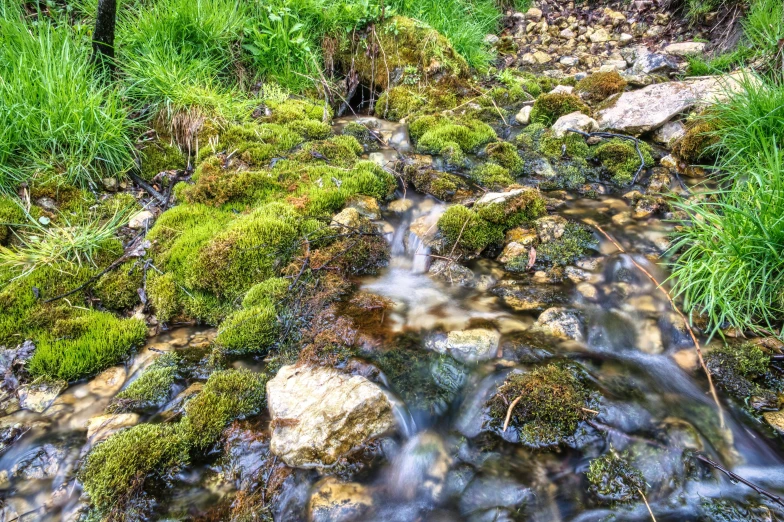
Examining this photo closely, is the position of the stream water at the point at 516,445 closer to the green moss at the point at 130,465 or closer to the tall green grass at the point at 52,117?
the green moss at the point at 130,465

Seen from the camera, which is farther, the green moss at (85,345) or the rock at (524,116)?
the rock at (524,116)

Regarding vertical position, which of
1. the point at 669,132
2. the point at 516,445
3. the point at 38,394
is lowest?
the point at 38,394

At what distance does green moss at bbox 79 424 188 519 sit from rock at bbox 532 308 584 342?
Result: 9.08 ft

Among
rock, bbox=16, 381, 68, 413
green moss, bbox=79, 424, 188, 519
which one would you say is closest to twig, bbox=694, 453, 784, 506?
green moss, bbox=79, 424, 188, 519

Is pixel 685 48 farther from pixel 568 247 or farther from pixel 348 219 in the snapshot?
pixel 348 219

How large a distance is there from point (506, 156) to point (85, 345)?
204 inches

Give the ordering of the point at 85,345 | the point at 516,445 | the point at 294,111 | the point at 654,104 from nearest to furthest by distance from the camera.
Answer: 1. the point at 516,445
2. the point at 85,345
3. the point at 654,104
4. the point at 294,111

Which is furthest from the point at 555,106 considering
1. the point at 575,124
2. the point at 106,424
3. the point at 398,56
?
the point at 106,424

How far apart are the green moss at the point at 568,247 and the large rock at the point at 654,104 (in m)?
2.65

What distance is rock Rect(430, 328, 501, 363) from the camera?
3209mm

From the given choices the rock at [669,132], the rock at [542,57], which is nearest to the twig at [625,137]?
the rock at [669,132]

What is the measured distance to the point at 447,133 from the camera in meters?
6.20

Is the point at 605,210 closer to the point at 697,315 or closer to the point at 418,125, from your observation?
the point at 697,315

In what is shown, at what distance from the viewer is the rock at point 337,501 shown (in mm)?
2391
